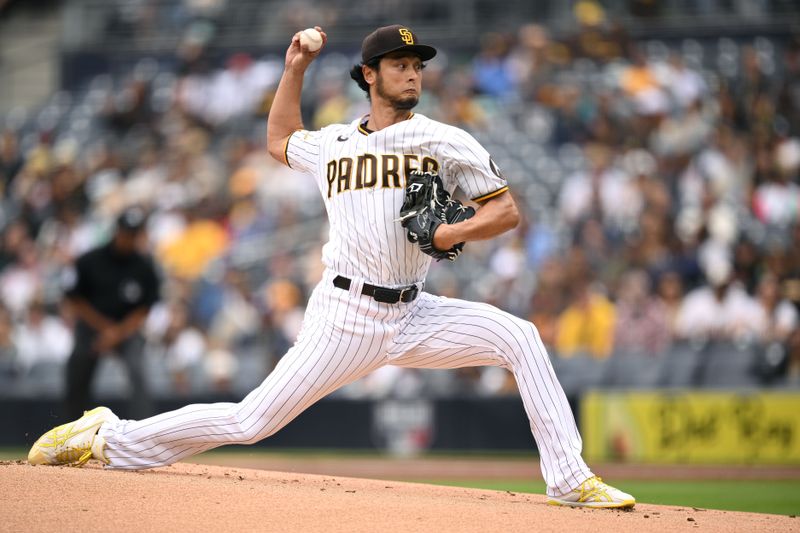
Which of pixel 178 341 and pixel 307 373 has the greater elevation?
pixel 178 341

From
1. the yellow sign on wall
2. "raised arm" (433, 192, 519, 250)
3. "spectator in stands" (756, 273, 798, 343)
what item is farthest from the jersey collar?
"spectator in stands" (756, 273, 798, 343)

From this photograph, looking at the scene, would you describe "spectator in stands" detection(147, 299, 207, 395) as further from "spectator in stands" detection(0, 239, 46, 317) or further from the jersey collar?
the jersey collar

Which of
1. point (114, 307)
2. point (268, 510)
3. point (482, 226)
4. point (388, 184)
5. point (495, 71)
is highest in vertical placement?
point (495, 71)

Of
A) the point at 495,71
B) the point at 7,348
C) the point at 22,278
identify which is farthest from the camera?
the point at 495,71

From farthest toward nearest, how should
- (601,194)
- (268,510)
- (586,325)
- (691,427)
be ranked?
(601,194)
(586,325)
(691,427)
(268,510)

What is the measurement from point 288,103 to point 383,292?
1.09 meters

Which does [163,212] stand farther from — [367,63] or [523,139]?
[367,63]

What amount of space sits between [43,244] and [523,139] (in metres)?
6.15

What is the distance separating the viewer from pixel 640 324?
1192 centimetres

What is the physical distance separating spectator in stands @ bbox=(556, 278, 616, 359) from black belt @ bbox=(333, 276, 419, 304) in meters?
7.06

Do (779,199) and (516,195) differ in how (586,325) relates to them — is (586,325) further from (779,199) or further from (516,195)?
(779,199)

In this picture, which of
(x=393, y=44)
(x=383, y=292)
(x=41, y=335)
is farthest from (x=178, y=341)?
(x=393, y=44)

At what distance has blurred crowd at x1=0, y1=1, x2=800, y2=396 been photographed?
483 inches

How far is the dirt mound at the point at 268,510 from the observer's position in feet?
14.6
